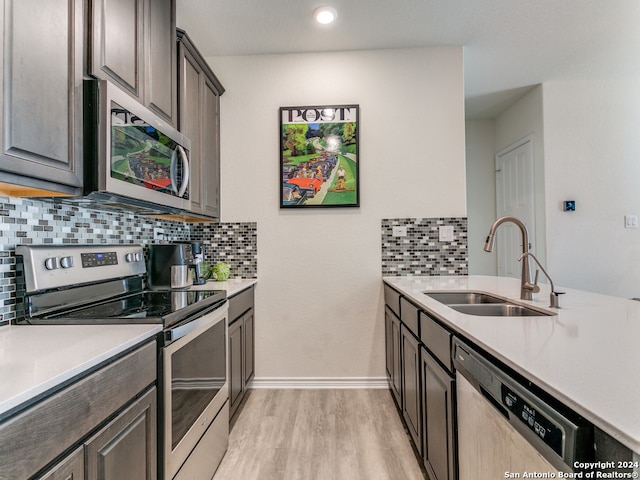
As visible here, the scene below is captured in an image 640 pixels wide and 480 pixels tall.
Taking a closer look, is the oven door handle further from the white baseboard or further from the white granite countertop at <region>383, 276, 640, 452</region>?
the white baseboard

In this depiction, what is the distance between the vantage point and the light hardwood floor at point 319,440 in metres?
1.59

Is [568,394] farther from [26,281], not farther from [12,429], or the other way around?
[26,281]

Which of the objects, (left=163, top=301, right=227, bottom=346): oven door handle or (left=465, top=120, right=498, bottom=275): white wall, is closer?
(left=163, top=301, right=227, bottom=346): oven door handle

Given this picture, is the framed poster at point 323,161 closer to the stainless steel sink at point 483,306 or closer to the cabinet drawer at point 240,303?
the cabinet drawer at point 240,303

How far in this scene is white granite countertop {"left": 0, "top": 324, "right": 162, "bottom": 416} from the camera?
2.03ft

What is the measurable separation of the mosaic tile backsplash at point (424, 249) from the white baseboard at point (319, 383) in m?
0.86

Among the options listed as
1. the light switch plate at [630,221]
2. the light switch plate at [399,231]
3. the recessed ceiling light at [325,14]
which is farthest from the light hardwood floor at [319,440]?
the light switch plate at [630,221]

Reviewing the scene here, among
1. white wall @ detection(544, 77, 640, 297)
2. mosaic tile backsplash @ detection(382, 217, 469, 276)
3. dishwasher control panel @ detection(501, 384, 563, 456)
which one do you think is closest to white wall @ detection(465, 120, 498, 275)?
white wall @ detection(544, 77, 640, 297)

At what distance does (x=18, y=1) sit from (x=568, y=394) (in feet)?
5.40

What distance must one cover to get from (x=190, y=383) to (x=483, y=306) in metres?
1.35

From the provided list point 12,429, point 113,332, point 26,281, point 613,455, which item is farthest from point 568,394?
point 26,281

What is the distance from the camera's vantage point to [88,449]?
0.75 meters

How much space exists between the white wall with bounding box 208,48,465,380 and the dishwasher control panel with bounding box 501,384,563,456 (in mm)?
1841

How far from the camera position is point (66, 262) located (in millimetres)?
1337
